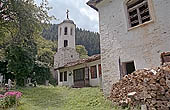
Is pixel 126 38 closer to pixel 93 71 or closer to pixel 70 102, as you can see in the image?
pixel 70 102

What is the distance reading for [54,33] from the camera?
187 feet

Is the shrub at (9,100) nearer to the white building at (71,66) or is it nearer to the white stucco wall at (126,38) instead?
the white stucco wall at (126,38)

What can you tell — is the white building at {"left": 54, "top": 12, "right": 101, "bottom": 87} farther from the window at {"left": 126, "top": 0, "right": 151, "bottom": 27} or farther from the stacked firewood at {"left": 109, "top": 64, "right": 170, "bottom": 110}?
the stacked firewood at {"left": 109, "top": 64, "right": 170, "bottom": 110}

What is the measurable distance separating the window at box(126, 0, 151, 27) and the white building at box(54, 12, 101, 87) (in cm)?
727

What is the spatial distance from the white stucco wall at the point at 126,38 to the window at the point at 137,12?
33 cm

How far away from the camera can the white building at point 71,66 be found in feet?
51.8

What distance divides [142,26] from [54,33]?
52.4 meters

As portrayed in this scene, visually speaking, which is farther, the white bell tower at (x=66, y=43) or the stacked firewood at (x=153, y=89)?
the white bell tower at (x=66, y=43)

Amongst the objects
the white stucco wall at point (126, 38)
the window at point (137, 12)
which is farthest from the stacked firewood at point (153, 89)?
the window at point (137, 12)

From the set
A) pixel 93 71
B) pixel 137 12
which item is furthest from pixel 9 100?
pixel 93 71

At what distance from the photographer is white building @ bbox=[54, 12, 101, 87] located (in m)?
15.8

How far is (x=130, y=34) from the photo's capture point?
24.8 ft

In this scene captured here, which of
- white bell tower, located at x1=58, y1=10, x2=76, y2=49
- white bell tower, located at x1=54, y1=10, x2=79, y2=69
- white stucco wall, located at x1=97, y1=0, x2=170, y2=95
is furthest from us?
white bell tower, located at x1=58, y1=10, x2=76, y2=49

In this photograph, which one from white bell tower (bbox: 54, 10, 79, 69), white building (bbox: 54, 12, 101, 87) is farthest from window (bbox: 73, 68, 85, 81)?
white bell tower (bbox: 54, 10, 79, 69)
